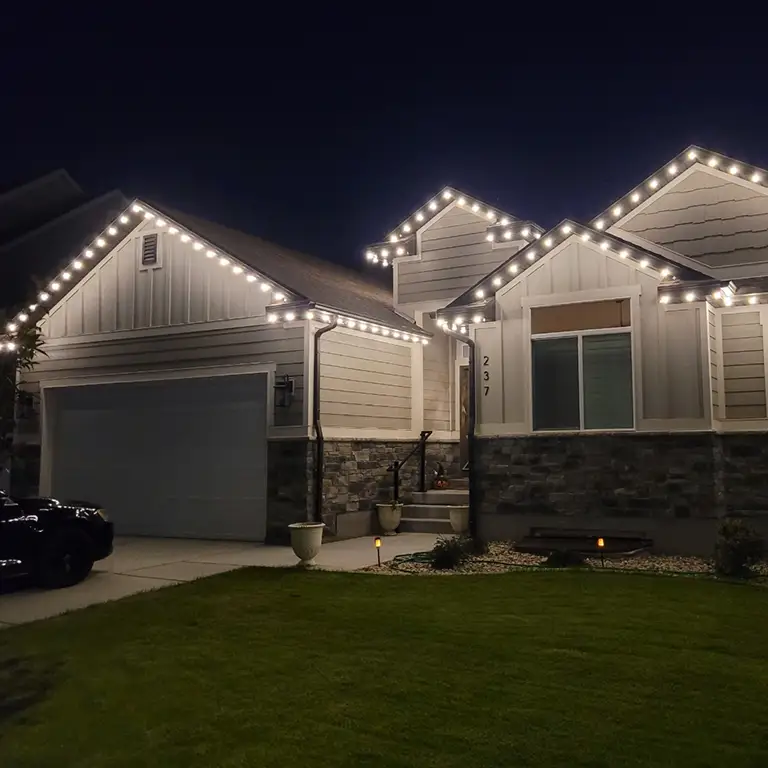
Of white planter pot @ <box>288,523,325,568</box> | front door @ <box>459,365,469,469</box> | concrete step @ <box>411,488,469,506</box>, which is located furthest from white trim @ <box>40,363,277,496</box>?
front door @ <box>459,365,469,469</box>

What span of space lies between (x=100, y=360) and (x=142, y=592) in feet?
21.7

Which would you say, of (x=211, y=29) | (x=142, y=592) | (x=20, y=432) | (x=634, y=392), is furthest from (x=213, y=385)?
(x=211, y=29)

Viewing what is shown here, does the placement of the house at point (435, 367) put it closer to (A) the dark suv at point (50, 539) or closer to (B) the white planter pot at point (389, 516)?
(B) the white planter pot at point (389, 516)

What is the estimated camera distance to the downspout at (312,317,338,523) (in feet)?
38.1

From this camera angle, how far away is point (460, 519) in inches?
474

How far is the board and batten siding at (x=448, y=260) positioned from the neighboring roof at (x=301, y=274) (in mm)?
604

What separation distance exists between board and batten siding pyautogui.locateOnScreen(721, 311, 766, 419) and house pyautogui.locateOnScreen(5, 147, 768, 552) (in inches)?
1.0

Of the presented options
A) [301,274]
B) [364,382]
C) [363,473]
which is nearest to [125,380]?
[301,274]

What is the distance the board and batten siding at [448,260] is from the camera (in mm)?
14375

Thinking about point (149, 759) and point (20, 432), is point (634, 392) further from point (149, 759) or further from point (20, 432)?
point (20, 432)

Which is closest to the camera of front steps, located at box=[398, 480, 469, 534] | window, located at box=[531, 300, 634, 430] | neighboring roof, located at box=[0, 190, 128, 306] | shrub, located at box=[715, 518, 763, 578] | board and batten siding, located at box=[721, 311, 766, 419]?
shrub, located at box=[715, 518, 763, 578]

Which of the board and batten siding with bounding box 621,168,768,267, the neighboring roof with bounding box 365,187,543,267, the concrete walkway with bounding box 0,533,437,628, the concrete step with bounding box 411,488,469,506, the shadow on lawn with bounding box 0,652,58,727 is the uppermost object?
the neighboring roof with bounding box 365,187,543,267

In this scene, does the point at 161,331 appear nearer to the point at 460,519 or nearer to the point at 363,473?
the point at 363,473

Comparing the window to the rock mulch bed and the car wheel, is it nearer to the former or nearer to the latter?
the rock mulch bed
